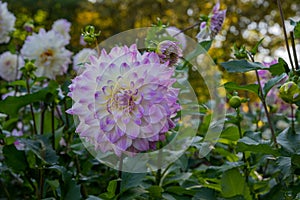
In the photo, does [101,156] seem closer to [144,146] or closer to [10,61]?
[144,146]

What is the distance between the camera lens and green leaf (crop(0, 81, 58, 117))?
3.63 feet

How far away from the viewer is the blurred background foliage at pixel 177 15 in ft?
13.8

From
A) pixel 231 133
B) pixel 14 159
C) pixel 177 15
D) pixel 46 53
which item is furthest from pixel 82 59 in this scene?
pixel 177 15

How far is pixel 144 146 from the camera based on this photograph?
2.19ft

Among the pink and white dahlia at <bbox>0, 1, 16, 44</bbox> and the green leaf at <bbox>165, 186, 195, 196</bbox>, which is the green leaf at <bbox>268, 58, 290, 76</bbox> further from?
the pink and white dahlia at <bbox>0, 1, 16, 44</bbox>

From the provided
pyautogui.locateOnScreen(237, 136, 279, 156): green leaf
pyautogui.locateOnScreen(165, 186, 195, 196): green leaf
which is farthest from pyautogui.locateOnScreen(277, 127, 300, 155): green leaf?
pyautogui.locateOnScreen(165, 186, 195, 196): green leaf

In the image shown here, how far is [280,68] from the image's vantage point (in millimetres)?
894

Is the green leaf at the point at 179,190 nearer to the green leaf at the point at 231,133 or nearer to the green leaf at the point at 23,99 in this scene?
the green leaf at the point at 231,133

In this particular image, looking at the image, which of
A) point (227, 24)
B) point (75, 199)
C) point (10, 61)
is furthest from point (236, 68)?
point (227, 24)

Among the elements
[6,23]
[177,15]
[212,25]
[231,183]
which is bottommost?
[231,183]

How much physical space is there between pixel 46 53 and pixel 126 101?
2.32ft

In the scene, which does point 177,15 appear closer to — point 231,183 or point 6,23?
point 6,23

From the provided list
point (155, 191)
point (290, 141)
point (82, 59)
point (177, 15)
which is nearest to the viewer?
point (290, 141)

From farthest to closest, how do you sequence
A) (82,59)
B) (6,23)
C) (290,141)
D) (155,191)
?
(6,23)
(82,59)
(155,191)
(290,141)
